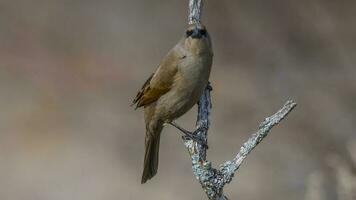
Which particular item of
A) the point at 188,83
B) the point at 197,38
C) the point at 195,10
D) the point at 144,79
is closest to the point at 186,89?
the point at 188,83

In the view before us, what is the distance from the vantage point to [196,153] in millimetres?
2949

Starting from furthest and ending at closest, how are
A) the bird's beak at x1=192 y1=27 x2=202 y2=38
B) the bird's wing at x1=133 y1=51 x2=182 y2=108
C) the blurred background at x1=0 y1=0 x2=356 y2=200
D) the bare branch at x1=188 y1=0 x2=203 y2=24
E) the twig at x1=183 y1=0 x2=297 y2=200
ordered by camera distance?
the blurred background at x1=0 y1=0 x2=356 y2=200 → the bare branch at x1=188 y1=0 x2=203 y2=24 → the bird's wing at x1=133 y1=51 x2=182 y2=108 → the bird's beak at x1=192 y1=27 x2=202 y2=38 → the twig at x1=183 y1=0 x2=297 y2=200

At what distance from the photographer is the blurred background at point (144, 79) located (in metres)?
5.01

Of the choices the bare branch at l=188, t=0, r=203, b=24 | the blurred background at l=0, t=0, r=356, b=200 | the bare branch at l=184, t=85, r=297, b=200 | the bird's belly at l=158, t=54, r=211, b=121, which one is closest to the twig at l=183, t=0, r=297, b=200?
the bare branch at l=184, t=85, r=297, b=200

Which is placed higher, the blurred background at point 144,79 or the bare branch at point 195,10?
the blurred background at point 144,79

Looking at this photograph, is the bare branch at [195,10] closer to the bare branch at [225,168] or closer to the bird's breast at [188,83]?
the bird's breast at [188,83]

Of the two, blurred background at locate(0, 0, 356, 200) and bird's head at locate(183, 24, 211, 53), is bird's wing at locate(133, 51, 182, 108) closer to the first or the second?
bird's head at locate(183, 24, 211, 53)

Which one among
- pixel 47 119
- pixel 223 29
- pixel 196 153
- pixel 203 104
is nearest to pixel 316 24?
pixel 223 29

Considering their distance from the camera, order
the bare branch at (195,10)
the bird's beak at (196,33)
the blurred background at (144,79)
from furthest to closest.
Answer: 1. the blurred background at (144,79)
2. the bare branch at (195,10)
3. the bird's beak at (196,33)

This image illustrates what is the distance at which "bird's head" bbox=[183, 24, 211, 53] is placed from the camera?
307 centimetres

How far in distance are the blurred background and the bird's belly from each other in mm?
1668

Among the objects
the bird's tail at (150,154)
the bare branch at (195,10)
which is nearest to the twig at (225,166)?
the bird's tail at (150,154)

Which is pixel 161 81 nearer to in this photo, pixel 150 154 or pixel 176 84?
pixel 176 84

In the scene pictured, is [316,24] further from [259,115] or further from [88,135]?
[88,135]
